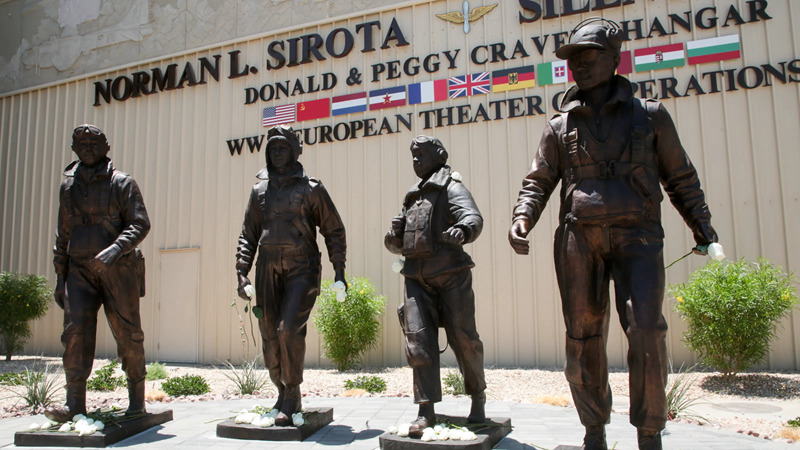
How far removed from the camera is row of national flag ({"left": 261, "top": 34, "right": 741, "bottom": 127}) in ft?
30.0

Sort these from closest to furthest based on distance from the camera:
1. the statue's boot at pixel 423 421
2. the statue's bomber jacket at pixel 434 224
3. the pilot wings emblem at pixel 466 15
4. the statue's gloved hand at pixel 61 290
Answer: the statue's boot at pixel 423 421 → the statue's bomber jacket at pixel 434 224 → the statue's gloved hand at pixel 61 290 → the pilot wings emblem at pixel 466 15

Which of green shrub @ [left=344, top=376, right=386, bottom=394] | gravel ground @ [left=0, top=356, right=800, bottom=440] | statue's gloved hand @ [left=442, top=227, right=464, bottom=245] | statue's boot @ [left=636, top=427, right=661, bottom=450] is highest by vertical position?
statue's gloved hand @ [left=442, top=227, right=464, bottom=245]

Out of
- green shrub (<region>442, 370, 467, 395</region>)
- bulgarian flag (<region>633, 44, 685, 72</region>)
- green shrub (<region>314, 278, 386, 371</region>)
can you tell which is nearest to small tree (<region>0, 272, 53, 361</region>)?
green shrub (<region>314, 278, 386, 371</region>)

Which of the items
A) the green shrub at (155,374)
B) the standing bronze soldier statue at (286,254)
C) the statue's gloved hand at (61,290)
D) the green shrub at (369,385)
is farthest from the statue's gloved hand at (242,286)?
the green shrub at (155,374)

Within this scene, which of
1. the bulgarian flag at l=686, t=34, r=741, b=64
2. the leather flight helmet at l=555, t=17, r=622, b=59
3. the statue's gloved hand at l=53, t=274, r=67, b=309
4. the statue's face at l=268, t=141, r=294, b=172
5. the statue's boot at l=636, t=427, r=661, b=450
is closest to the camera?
the statue's boot at l=636, t=427, r=661, b=450

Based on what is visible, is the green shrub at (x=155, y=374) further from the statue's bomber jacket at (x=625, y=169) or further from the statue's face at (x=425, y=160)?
the statue's bomber jacket at (x=625, y=169)

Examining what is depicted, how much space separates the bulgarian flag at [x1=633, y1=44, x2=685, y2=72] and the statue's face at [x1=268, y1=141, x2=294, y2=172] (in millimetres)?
6621

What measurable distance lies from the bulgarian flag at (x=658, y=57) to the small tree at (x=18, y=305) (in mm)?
11859

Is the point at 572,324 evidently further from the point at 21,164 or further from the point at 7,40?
the point at 7,40

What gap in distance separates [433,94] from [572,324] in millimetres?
7630

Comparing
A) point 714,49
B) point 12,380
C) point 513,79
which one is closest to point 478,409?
point 12,380

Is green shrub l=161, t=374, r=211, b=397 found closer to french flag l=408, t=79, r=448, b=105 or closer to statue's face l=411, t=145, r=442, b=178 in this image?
statue's face l=411, t=145, r=442, b=178

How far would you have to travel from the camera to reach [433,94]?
1052 centimetres

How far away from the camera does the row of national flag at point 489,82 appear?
915cm
